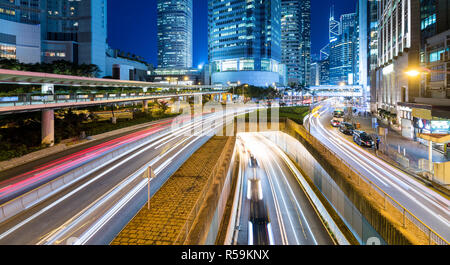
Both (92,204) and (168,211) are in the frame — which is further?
(92,204)

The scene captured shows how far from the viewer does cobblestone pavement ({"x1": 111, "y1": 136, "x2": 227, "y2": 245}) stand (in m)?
8.86

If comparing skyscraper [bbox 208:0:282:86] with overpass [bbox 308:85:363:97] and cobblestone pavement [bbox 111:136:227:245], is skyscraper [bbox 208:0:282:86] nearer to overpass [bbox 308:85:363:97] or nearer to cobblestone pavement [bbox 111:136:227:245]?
overpass [bbox 308:85:363:97]

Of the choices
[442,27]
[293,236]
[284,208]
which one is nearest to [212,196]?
[293,236]

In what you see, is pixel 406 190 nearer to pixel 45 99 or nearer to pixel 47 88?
pixel 45 99

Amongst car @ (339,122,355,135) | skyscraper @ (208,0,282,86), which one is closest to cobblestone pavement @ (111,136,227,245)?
car @ (339,122,355,135)

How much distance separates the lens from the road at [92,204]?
368 inches

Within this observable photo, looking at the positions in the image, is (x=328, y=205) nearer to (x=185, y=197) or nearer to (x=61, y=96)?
(x=185, y=197)

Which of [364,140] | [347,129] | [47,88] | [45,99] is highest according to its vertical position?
[47,88]

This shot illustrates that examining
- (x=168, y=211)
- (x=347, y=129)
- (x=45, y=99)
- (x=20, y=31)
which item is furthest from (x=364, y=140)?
(x=20, y=31)

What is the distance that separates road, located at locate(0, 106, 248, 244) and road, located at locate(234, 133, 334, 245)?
5.81 meters

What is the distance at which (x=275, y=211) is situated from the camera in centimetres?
1616

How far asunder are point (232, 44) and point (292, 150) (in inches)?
4785

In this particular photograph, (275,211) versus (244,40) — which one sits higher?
(244,40)

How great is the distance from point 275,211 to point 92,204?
10.8 meters
